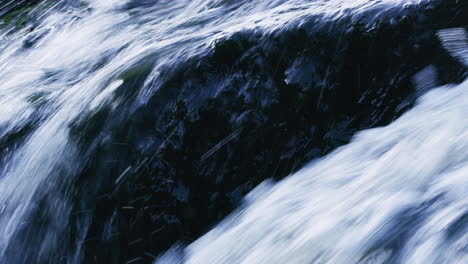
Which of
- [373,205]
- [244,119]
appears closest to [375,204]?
[373,205]

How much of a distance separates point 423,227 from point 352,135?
82 cm

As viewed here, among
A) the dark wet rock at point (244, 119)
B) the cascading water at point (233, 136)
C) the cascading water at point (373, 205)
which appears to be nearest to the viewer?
the cascading water at point (373, 205)

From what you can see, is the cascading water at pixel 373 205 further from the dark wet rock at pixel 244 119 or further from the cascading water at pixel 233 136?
the dark wet rock at pixel 244 119

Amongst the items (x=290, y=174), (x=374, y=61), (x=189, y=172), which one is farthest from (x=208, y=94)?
(x=374, y=61)

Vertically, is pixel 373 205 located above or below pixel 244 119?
below

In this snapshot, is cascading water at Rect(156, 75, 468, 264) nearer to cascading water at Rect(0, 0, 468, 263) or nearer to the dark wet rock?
cascading water at Rect(0, 0, 468, 263)

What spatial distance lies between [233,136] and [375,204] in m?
0.93

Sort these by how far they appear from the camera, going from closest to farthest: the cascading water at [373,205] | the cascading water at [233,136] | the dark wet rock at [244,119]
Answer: the cascading water at [373,205], the cascading water at [233,136], the dark wet rock at [244,119]

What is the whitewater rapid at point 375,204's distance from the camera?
220 centimetres

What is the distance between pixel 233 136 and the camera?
312 centimetres

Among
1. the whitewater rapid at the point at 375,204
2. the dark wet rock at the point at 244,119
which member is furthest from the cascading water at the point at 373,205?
the dark wet rock at the point at 244,119

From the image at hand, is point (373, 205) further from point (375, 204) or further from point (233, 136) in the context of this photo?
point (233, 136)

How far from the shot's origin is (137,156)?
3.26m

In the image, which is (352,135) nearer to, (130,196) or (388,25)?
(388,25)
